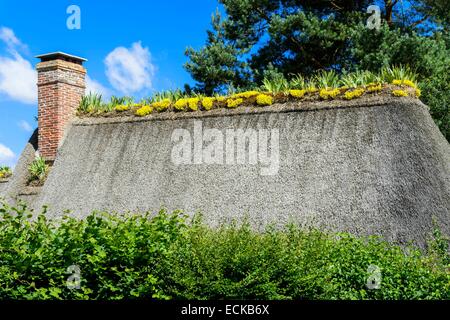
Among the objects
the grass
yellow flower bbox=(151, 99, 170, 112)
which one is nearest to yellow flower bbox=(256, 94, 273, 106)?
the grass

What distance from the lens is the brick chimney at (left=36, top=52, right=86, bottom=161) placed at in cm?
1703

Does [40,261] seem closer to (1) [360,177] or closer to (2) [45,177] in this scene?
(1) [360,177]

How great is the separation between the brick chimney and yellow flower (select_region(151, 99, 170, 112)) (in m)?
3.01

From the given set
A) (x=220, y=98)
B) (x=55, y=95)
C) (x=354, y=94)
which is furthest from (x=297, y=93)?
(x=55, y=95)

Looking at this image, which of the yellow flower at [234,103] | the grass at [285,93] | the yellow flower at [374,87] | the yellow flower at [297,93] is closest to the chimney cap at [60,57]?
the grass at [285,93]

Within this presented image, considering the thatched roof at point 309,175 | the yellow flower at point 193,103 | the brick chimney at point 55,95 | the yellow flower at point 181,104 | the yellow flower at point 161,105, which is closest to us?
the thatched roof at point 309,175

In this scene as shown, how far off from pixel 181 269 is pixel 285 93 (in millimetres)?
7667

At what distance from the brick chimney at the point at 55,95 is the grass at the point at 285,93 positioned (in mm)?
850

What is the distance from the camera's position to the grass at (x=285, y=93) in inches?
512

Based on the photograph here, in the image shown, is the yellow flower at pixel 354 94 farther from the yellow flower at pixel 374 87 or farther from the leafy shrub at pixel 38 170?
the leafy shrub at pixel 38 170

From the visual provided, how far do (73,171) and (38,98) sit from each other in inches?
110

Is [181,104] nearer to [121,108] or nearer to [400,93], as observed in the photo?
[121,108]

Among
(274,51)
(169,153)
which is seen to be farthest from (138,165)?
(274,51)

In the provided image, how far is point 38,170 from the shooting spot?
17.1 meters
